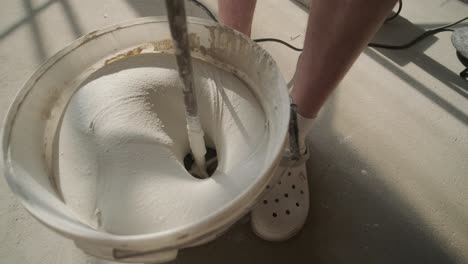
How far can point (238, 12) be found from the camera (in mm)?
588

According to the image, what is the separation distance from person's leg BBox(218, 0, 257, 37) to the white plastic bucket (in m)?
0.10

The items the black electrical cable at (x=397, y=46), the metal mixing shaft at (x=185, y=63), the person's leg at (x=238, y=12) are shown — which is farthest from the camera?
the black electrical cable at (x=397, y=46)

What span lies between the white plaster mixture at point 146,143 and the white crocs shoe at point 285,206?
16 centimetres

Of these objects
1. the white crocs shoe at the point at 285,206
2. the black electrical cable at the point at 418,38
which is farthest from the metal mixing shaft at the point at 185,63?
the black electrical cable at the point at 418,38

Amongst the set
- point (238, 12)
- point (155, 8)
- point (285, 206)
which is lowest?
point (285, 206)

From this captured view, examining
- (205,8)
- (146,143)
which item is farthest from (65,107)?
(205,8)

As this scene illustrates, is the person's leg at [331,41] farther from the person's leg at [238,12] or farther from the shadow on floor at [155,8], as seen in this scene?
the shadow on floor at [155,8]

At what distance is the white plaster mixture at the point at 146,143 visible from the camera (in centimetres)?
40

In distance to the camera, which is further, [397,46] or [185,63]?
[397,46]

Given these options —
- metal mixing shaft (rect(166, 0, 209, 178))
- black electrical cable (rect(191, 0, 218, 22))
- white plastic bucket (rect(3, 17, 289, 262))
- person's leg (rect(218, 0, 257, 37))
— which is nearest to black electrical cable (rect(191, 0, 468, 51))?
black electrical cable (rect(191, 0, 218, 22))

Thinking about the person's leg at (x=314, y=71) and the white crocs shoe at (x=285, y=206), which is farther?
the white crocs shoe at (x=285, y=206)

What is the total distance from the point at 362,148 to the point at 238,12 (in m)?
0.42

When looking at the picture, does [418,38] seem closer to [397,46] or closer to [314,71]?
[397,46]

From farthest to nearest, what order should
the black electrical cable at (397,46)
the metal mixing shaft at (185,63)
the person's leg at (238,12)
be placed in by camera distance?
1. the black electrical cable at (397,46)
2. the person's leg at (238,12)
3. the metal mixing shaft at (185,63)
